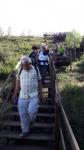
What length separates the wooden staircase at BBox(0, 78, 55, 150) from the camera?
465 inches

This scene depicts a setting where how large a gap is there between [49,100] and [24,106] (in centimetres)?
470

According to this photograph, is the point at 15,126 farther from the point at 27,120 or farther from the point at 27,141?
the point at 27,120

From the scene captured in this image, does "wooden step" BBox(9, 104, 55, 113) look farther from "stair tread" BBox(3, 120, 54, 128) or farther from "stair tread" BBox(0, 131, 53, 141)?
"stair tread" BBox(0, 131, 53, 141)

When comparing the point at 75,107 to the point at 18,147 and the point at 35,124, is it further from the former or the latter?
the point at 18,147

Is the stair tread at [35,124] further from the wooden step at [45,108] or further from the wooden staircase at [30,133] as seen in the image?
the wooden step at [45,108]

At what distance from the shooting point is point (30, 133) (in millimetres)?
12086

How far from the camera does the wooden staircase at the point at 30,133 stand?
11805 mm

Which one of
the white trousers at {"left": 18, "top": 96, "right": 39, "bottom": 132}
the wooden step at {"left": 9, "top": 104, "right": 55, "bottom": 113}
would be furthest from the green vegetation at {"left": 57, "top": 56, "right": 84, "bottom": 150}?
the white trousers at {"left": 18, "top": 96, "right": 39, "bottom": 132}

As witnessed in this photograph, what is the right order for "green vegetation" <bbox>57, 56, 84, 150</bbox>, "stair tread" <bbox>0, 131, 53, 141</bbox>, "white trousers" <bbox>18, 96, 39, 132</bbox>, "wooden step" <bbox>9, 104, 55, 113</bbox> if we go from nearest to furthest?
"white trousers" <bbox>18, 96, 39, 132</bbox> → "stair tread" <bbox>0, 131, 53, 141</bbox> → "wooden step" <bbox>9, 104, 55, 113</bbox> → "green vegetation" <bbox>57, 56, 84, 150</bbox>

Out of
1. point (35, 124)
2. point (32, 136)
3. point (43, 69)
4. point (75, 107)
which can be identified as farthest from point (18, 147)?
point (75, 107)

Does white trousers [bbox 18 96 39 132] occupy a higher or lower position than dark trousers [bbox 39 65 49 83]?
higher

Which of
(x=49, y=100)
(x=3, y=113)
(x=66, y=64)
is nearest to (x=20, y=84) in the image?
(x=3, y=113)

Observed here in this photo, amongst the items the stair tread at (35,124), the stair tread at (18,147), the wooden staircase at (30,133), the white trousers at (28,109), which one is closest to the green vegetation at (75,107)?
the wooden staircase at (30,133)

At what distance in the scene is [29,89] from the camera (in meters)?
11.2
